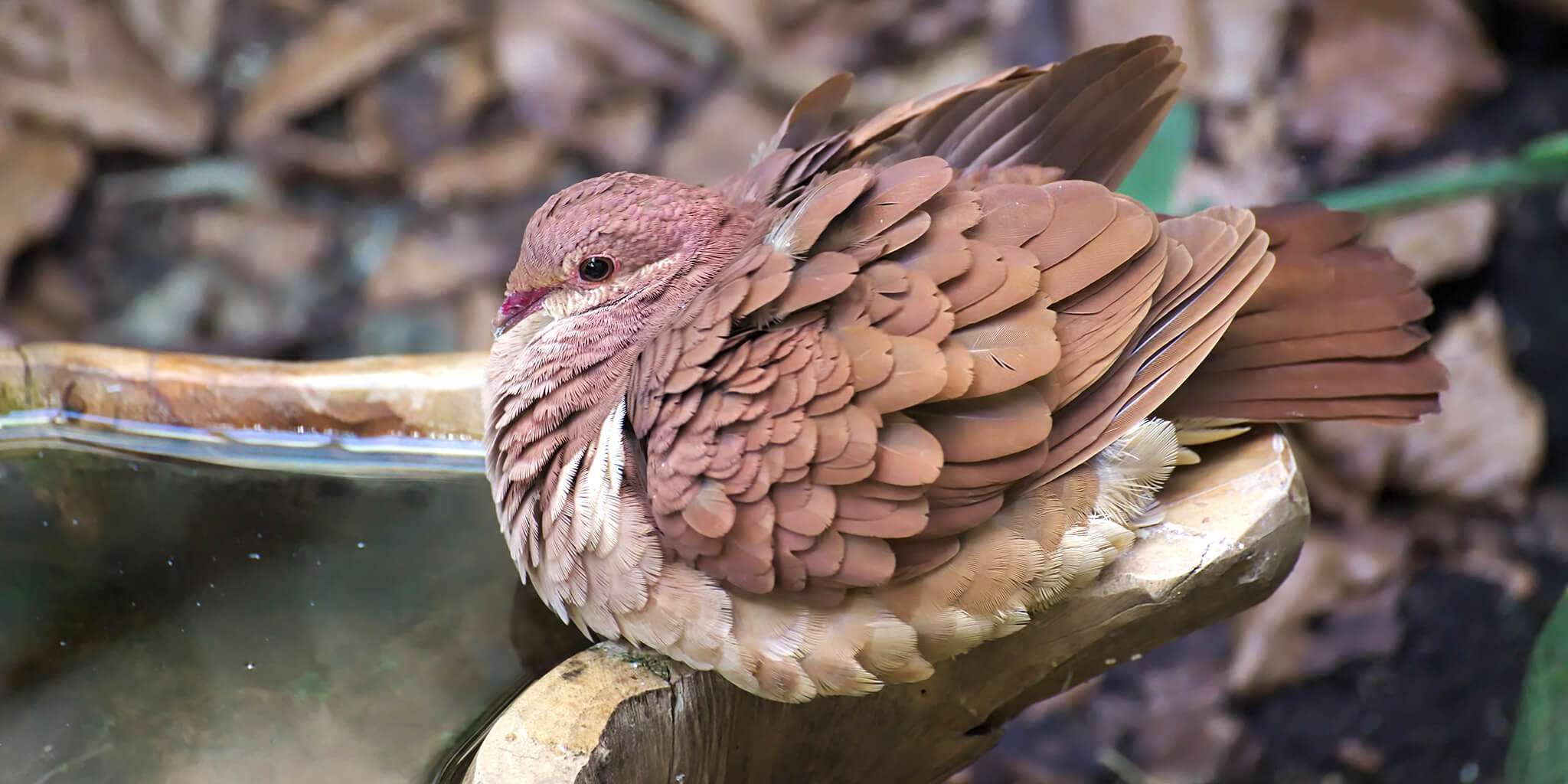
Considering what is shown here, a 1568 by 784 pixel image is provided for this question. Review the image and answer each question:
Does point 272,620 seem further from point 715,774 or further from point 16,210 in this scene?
point 16,210

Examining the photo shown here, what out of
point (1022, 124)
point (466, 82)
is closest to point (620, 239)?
point (1022, 124)

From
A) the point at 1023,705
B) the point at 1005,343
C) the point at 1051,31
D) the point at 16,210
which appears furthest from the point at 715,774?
the point at 16,210

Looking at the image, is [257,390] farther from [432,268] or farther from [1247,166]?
[1247,166]

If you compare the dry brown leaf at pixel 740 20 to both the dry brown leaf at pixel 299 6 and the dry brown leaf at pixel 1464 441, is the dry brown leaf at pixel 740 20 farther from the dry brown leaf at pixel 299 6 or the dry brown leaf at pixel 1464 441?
the dry brown leaf at pixel 1464 441

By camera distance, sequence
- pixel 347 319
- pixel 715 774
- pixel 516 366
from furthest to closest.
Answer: pixel 347 319, pixel 516 366, pixel 715 774

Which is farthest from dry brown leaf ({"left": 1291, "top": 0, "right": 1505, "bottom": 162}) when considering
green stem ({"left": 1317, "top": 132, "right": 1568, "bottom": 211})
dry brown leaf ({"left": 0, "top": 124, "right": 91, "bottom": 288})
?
dry brown leaf ({"left": 0, "top": 124, "right": 91, "bottom": 288})

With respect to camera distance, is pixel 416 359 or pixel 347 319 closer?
pixel 416 359
